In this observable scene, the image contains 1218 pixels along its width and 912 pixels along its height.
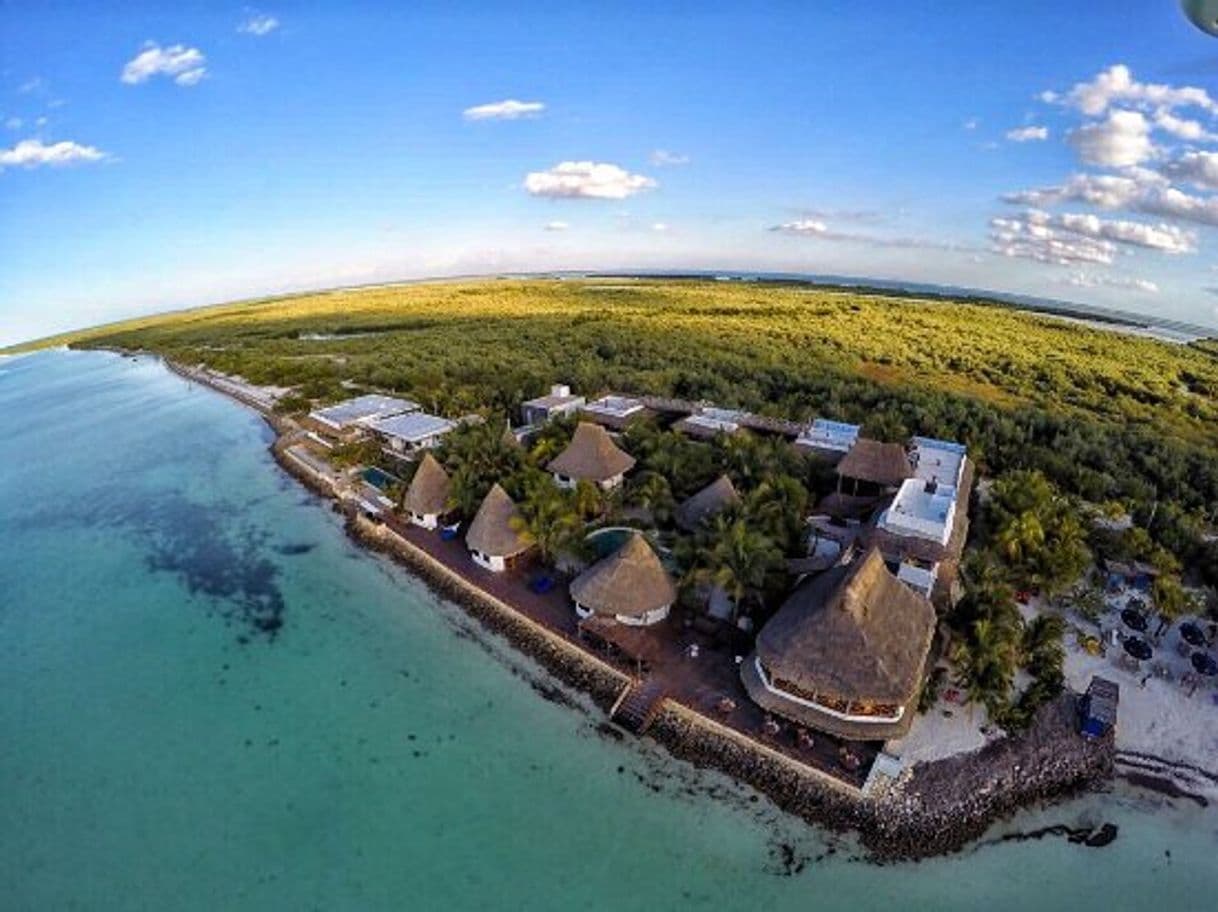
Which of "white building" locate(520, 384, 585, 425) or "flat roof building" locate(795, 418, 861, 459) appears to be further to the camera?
"white building" locate(520, 384, 585, 425)

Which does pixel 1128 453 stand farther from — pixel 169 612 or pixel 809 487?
pixel 169 612

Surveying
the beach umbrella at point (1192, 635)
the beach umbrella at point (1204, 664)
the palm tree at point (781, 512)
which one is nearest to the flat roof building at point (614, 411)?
the palm tree at point (781, 512)

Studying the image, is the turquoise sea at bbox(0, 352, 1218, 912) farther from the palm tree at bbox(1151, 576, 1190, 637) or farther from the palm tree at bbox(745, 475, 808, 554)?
the palm tree at bbox(745, 475, 808, 554)

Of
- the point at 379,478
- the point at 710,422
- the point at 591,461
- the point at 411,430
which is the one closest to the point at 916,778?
the point at 591,461

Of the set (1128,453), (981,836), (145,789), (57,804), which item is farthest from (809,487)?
(57,804)

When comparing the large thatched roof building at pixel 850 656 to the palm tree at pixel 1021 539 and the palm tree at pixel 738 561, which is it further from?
the palm tree at pixel 1021 539

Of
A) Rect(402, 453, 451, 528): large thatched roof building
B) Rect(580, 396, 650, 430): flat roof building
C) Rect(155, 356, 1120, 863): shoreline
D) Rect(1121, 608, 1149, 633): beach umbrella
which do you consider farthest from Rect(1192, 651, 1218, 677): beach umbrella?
Rect(402, 453, 451, 528): large thatched roof building
